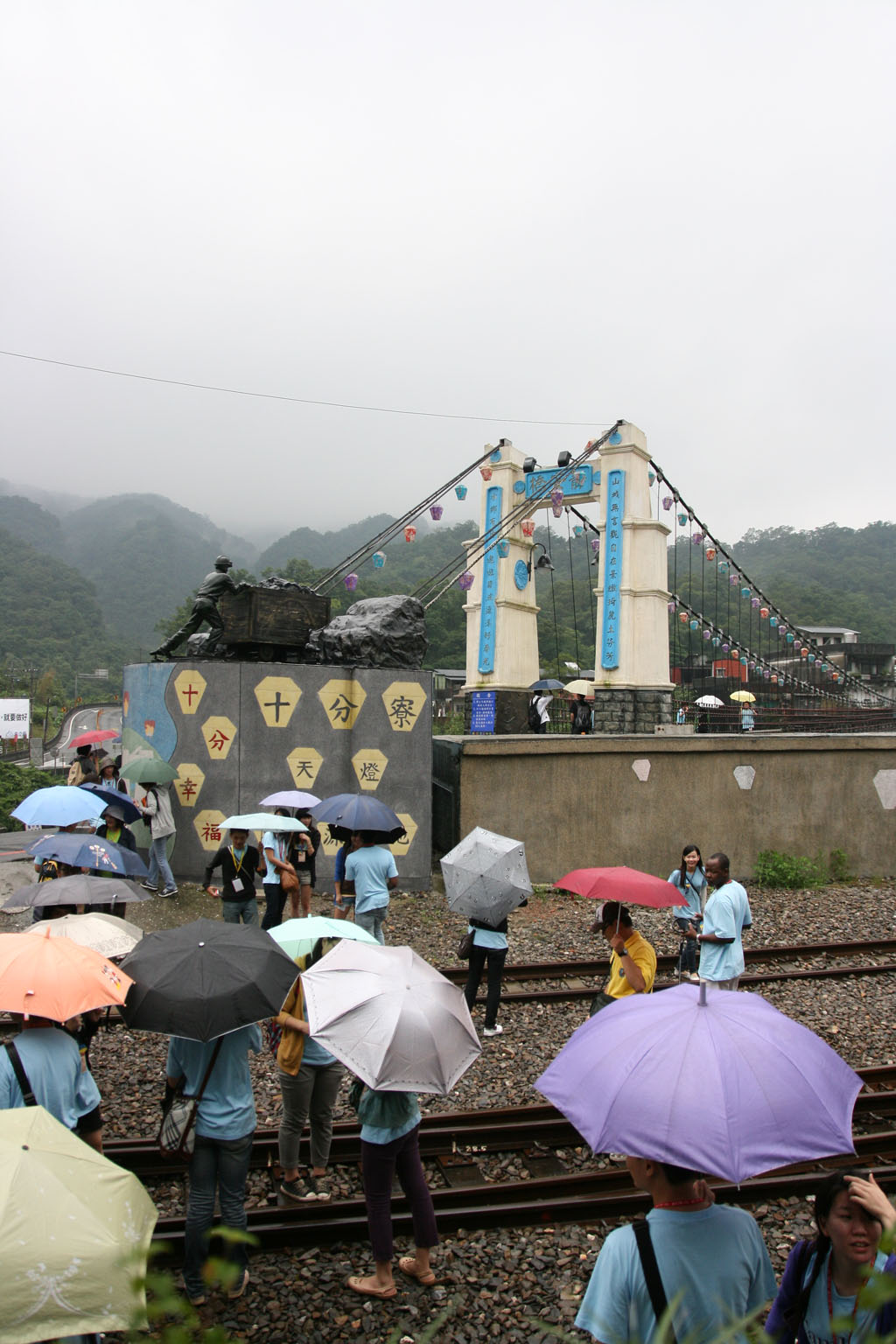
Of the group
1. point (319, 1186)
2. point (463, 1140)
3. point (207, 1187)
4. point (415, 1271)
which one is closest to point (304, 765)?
point (463, 1140)

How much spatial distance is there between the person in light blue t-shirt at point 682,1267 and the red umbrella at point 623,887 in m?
2.69

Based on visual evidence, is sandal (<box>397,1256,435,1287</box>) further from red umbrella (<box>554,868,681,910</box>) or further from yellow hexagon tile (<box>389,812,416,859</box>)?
yellow hexagon tile (<box>389,812,416,859</box>)

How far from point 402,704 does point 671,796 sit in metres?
4.33

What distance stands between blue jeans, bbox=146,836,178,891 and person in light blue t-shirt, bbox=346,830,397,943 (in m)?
4.45

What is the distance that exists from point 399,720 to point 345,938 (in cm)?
738

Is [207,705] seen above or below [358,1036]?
above

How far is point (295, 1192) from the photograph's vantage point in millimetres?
4828

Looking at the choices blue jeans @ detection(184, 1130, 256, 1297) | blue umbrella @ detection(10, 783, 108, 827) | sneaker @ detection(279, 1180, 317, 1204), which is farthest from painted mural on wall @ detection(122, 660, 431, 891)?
blue jeans @ detection(184, 1130, 256, 1297)

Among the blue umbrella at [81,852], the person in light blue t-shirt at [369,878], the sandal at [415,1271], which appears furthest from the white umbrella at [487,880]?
the sandal at [415,1271]

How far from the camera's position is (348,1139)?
542cm

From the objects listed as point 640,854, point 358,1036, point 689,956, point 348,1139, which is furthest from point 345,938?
point 640,854

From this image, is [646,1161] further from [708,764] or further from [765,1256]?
[708,764]

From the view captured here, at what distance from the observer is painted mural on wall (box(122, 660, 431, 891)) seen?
11.2m

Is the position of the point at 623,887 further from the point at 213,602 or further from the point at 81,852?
the point at 213,602
